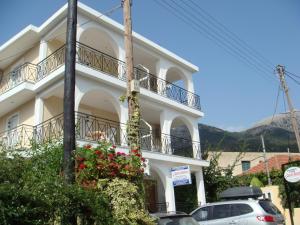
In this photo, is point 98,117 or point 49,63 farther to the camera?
point 49,63

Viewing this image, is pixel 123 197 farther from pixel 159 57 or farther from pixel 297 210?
pixel 297 210

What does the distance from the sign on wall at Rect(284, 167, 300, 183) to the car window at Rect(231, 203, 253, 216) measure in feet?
11.7

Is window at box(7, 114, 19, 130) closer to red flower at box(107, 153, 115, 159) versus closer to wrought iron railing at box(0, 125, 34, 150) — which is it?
wrought iron railing at box(0, 125, 34, 150)

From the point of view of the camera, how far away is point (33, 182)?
660 cm

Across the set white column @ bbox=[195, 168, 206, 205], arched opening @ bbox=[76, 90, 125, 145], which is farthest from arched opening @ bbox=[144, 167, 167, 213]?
arched opening @ bbox=[76, 90, 125, 145]

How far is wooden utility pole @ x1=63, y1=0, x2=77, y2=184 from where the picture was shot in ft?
24.5

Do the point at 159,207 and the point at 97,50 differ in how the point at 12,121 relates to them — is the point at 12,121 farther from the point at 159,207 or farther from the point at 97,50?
the point at 159,207

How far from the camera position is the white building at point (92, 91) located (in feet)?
51.9

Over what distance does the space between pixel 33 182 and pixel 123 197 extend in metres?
2.12

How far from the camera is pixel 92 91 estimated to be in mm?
16359

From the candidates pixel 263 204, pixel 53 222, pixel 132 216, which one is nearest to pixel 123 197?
pixel 132 216

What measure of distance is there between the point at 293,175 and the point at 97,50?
10.2m

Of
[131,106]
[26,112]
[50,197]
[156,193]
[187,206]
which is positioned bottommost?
[50,197]

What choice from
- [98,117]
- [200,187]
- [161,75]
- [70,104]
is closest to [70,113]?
[70,104]
